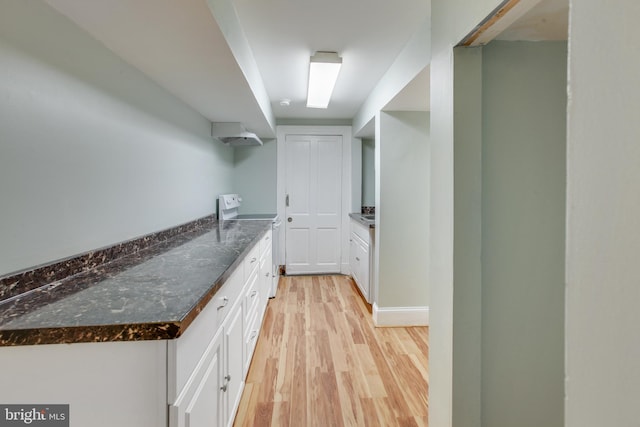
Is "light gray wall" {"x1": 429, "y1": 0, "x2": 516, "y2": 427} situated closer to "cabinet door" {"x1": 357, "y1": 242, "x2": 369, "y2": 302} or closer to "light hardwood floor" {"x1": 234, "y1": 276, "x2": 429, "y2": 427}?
"light hardwood floor" {"x1": 234, "y1": 276, "x2": 429, "y2": 427}

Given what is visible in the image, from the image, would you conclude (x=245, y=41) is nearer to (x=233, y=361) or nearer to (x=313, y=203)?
(x=233, y=361)

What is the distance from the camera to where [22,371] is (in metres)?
0.72

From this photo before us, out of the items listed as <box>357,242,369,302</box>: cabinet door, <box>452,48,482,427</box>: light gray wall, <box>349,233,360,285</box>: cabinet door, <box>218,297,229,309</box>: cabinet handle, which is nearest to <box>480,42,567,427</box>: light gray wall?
<box>452,48,482,427</box>: light gray wall

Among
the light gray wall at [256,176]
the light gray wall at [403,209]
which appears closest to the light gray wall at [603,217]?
the light gray wall at [403,209]

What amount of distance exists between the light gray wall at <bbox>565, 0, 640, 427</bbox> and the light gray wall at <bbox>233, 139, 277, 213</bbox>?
3943mm

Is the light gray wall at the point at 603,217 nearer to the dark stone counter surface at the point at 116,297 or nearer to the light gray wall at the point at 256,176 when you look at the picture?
the dark stone counter surface at the point at 116,297

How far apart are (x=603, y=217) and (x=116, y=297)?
4.05 ft

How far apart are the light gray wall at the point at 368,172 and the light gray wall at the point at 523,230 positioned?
3.07 meters

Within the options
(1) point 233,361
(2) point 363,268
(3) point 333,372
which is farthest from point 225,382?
(2) point 363,268

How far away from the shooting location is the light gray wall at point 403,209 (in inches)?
109

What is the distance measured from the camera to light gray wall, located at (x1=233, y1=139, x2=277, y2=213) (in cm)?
421

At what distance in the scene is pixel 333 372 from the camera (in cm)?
201

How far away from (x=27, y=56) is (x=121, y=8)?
0.36 metres

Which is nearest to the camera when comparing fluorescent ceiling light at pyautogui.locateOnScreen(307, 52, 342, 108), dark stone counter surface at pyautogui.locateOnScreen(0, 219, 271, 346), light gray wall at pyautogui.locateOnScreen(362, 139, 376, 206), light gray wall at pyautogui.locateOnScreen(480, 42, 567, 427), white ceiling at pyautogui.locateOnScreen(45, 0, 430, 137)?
dark stone counter surface at pyautogui.locateOnScreen(0, 219, 271, 346)
